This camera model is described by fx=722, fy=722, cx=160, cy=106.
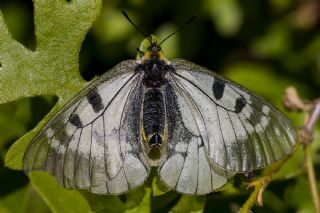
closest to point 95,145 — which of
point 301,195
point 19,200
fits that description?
point 19,200

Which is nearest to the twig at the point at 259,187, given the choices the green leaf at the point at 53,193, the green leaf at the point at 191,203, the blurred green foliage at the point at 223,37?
the green leaf at the point at 191,203

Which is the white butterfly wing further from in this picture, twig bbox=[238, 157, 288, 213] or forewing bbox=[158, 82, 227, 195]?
twig bbox=[238, 157, 288, 213]

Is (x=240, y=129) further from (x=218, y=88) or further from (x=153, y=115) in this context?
(x=153, y=115)

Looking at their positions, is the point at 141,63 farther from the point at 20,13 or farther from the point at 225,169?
the point at 20,13

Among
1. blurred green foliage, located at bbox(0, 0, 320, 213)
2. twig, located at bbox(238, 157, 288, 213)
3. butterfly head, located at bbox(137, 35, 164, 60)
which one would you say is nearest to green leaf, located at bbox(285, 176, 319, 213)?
blurred green foliage, located at bbox(0, 0, 320, 213)

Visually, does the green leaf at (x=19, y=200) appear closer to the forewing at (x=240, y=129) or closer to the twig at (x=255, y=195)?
the forewing at (x=240, y=129)

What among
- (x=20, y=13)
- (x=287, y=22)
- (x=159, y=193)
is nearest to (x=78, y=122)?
(x=159, y=193)

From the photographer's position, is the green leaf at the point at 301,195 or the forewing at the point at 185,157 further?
the green leaf at the point at 301,195
